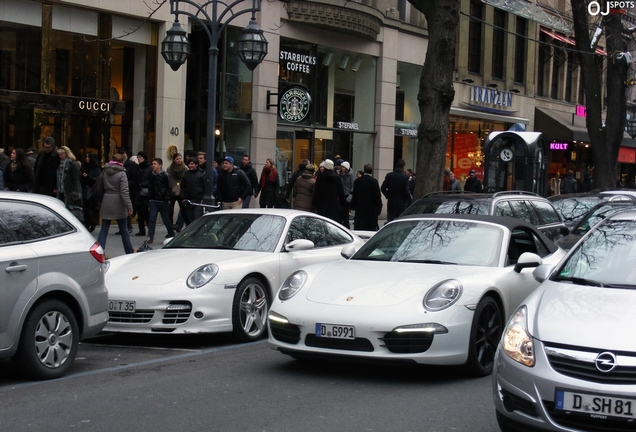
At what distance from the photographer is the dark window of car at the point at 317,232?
1061 cm

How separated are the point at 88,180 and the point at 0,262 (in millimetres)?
11863

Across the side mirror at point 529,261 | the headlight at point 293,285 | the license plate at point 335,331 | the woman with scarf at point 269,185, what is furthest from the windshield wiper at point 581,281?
the woman with scarf at point 269,185

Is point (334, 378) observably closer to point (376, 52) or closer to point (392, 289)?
point (392, 289)

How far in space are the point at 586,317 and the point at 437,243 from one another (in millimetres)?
3363

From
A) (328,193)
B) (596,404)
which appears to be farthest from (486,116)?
(596,404)

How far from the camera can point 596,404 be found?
4.92 meters

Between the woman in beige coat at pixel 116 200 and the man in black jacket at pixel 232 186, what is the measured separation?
96.2 inches

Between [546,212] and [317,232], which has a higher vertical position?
[546,212]

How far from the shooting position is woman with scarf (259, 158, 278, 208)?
21.2 meters

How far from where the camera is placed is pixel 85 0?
19953mm

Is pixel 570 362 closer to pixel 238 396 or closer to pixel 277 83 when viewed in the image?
pixel 238 396

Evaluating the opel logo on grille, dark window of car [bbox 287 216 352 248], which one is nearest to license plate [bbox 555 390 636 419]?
the opel logo on grille

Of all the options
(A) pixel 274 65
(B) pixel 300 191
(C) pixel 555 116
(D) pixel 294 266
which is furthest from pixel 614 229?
(C) pixel 555 116

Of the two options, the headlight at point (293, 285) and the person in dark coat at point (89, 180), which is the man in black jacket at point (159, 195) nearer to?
the person in dark coat at point (89, 180)
